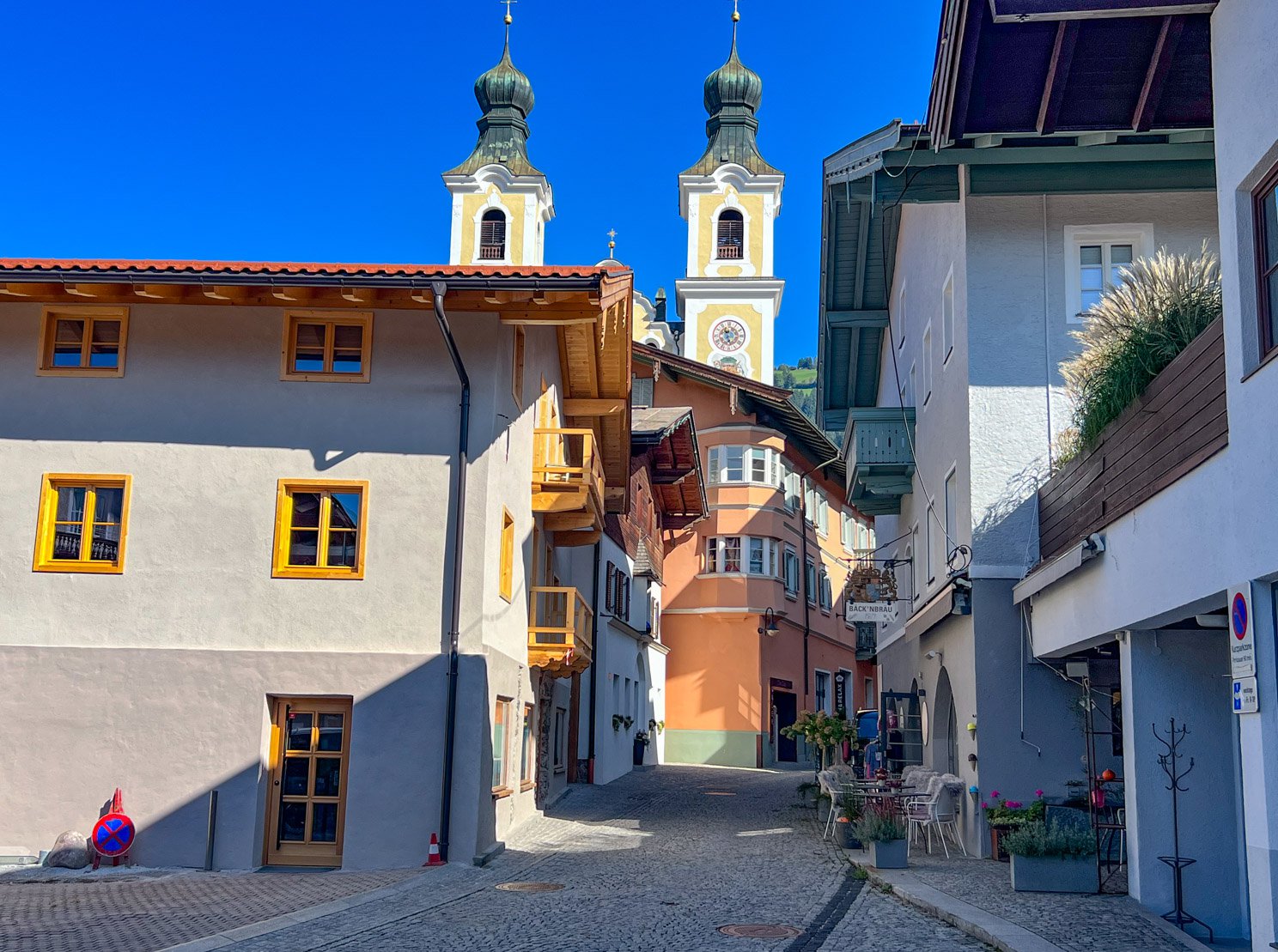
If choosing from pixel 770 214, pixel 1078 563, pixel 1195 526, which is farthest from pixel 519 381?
pixel 770 214

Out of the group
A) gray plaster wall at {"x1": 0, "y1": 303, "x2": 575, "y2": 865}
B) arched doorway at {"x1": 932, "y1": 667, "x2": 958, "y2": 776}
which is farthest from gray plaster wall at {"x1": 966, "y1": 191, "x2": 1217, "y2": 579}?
gray plaster wall at {"x1": 0, "y1": 303, "x2": 575, "y2": 865}

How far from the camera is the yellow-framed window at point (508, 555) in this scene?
16828 millimetres

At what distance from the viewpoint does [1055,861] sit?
Answer: 39.4 ft

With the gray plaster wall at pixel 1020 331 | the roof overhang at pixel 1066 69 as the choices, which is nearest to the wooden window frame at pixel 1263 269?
the roof overhang at pixel 1066 69

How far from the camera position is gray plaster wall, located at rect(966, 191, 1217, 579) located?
51.5ft

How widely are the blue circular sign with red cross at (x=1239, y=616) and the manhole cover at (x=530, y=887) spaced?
23.7 feet

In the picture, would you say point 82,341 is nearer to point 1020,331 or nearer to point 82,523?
point 82,523

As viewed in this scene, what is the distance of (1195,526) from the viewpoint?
9.27 m

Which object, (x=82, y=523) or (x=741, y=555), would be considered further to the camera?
(x=741, y=555)

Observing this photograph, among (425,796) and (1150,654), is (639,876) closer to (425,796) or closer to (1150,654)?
(425,796)

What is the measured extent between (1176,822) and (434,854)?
25.1 feet

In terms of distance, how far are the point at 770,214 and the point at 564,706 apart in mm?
41841

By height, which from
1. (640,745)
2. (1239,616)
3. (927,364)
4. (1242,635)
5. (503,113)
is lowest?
(640,745)

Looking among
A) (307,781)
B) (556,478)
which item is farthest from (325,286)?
(556,478)
